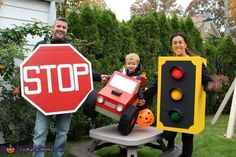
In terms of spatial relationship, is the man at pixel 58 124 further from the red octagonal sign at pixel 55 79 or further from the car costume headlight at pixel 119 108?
the car costume headlight at pixel 119 108

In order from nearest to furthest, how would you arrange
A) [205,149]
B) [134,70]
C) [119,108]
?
[119,108], [134,70], [205,149]

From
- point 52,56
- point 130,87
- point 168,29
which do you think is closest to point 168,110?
point 130,87

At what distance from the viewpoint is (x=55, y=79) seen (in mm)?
3818

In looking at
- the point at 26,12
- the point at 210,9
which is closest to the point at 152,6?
the point at 210,9

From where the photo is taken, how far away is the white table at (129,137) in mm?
4043

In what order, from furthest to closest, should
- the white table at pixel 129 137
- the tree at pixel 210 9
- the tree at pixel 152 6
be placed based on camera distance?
the tree at pixel 210 9 → the tree at pixel 152 6 → the white table at pixel 129 137

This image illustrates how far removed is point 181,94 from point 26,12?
334 centimetres

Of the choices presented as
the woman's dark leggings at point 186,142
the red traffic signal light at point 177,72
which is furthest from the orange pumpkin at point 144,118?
the red traffic signal light at point 177,72

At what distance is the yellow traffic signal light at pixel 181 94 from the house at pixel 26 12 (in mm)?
2578

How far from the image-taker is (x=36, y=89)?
12.2 ft

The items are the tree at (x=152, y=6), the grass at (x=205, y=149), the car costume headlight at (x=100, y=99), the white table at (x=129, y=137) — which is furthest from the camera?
the tree at (x=152, y=6)

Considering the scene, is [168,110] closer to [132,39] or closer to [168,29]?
[132,39]

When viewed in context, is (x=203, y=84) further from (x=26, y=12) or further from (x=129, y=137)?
(x=26, y=12)

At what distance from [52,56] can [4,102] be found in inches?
67.2
